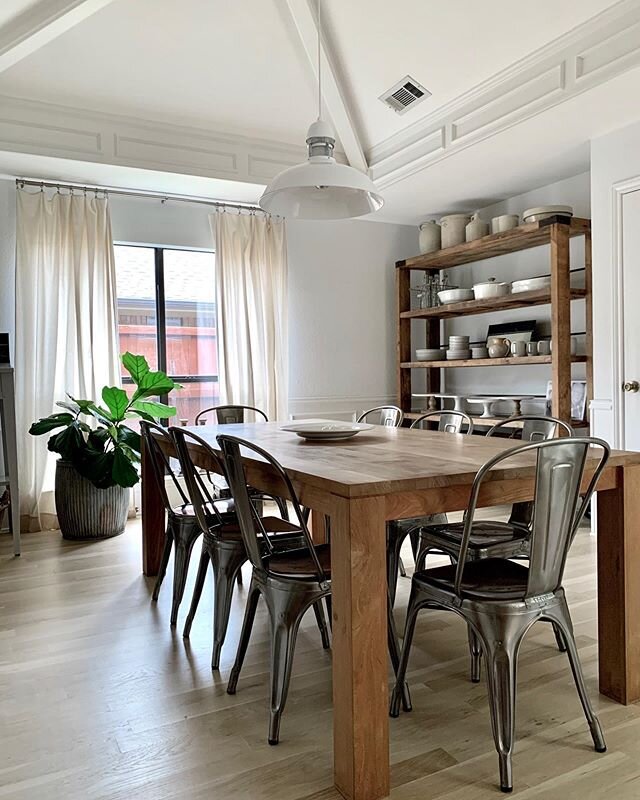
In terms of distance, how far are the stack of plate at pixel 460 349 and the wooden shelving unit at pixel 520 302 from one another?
0.07 m

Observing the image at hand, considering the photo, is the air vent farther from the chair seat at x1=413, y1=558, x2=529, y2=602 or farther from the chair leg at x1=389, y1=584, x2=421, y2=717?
the chair leg at x1=389, y1=584, x2=421, y2=717

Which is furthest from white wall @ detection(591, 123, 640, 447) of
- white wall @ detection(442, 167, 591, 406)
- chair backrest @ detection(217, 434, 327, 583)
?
chair backrest @ detection(217, 434, 327, 583)

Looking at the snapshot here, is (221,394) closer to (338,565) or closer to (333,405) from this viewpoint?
(333,405)

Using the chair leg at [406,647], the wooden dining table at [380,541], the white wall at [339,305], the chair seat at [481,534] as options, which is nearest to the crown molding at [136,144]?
the white wall at [339,305]

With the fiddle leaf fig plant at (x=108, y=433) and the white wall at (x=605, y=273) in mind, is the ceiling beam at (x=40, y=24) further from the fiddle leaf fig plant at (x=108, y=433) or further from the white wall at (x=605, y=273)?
the white wall at (x=605, y=273)

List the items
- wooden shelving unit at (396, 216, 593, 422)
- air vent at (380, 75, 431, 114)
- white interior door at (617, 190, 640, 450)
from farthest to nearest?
1. wooden shelving unit at (396, 216, 593, 422)
2. air vent at (380, 75, 431, 114)
3. white interior door at (617, 190, 640, 450)

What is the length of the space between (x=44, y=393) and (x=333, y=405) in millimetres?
2494

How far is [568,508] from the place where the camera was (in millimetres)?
1729

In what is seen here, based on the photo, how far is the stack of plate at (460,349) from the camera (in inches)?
217

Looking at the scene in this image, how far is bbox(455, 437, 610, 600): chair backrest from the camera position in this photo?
166cm

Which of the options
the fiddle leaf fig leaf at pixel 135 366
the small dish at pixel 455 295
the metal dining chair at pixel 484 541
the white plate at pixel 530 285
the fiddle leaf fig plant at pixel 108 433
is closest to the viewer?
the metal dining chair at pixel 484 541

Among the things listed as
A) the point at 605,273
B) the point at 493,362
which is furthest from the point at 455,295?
the point at 605,273

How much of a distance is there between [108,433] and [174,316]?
1.40 meters

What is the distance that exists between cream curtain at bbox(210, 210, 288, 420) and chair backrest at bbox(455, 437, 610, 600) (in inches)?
150
